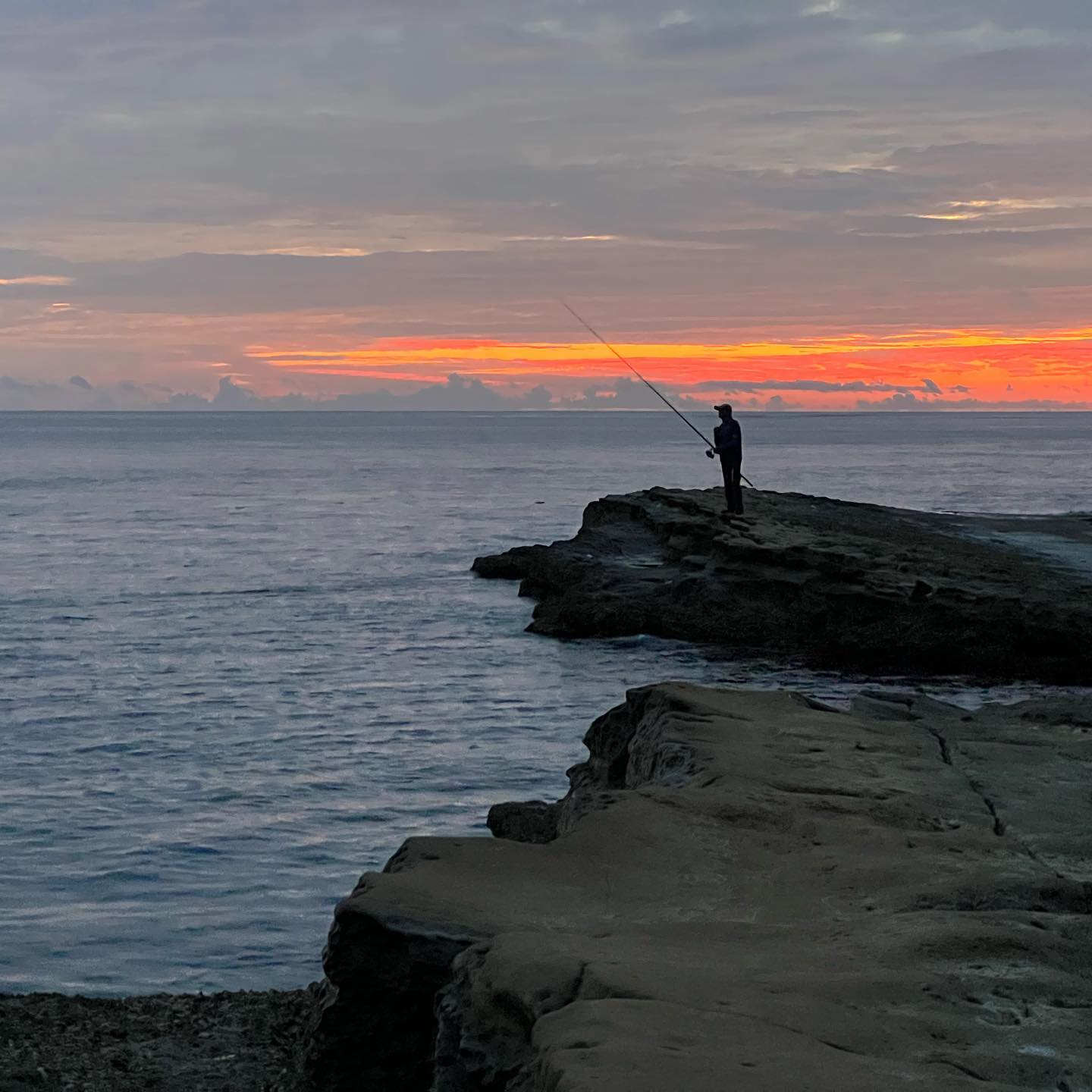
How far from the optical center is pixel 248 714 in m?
17.6

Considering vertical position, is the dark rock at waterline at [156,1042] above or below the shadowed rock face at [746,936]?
below

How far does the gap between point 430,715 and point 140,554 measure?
2154cm

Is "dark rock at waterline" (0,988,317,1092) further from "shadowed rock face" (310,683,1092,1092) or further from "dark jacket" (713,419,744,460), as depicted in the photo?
"dark jacket" (713,419,744,460)

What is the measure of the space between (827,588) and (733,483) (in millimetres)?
4886

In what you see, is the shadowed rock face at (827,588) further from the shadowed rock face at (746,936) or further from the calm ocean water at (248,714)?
the shadowed rock face at (746,936)

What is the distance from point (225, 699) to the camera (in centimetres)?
1850

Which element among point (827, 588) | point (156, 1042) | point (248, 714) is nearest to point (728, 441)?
point (827, 588)

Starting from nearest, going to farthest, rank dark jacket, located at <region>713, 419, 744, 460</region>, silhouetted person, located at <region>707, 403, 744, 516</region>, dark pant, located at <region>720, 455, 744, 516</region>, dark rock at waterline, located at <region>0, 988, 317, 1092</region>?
1. dark rock at waterline, located at <region>0, 988, 317, 1092</region>
2. silhouetted person, located at <region>707, 403, 744, 516</region>
3. dark jacket, located at <region>713, 419, 744, 460</region>
4. dark pant, located at <region>720, 455, 744, 516</region>

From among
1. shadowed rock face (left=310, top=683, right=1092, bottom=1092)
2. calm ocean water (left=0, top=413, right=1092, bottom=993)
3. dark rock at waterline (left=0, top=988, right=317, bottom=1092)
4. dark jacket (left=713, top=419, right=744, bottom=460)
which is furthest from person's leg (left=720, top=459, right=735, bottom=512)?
dark rock at waterline (left=0, top=988, right=317, bottom=1092)

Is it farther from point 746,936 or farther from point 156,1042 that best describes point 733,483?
point 746,936

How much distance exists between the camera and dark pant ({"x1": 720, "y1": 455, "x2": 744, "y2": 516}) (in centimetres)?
2594

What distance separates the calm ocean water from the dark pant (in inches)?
186

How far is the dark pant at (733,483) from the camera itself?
85.1 ft

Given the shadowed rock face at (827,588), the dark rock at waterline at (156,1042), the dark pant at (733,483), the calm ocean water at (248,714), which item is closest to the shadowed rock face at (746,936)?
the dark rock at waterline at (156,1042)
